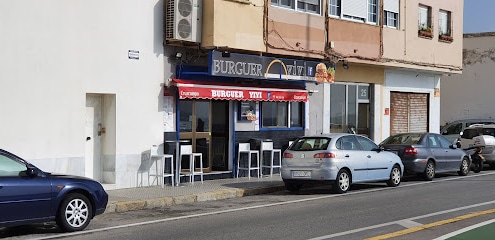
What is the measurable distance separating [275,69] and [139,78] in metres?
4.48

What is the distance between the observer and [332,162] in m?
15.5

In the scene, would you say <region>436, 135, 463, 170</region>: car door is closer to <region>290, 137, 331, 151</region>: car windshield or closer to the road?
the road

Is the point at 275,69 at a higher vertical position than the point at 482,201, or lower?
higher

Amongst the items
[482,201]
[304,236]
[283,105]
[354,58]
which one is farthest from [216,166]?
[304,236]

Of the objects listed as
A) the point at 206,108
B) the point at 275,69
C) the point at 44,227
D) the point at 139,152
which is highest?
the point at 275,69

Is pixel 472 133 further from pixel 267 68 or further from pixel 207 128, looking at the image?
pixel 207 128

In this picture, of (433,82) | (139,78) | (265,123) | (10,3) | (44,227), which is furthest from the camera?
(433,82)

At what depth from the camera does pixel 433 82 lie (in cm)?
2802

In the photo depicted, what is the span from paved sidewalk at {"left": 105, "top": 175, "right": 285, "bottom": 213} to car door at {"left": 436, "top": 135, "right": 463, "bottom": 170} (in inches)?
216

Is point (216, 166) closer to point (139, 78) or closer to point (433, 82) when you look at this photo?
point (139, 78)

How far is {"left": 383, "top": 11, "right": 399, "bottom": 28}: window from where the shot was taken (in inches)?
938

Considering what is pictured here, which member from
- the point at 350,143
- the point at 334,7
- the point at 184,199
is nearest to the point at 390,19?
the point at 334,7

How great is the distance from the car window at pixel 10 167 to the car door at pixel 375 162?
9.23 metres

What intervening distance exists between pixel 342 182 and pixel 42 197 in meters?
8.03
